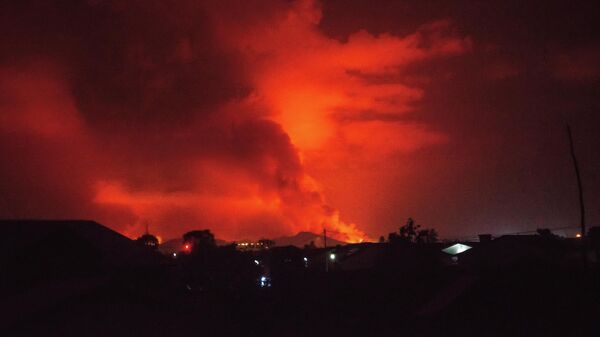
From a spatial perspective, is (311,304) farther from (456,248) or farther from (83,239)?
(456,248)

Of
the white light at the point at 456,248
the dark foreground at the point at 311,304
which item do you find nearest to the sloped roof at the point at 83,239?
the dark foreground at the point at 311,304

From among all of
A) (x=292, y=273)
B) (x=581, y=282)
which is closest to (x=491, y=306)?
(x=581, y=282)

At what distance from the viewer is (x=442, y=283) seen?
29.3m

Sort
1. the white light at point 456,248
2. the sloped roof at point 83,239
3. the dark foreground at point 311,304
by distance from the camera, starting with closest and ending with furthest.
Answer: the dark foreground at point 311,304 < the sloped roof at point 83,239 < the white light at point 456,248

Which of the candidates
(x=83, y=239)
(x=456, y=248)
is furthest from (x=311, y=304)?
(x=456, y=248)

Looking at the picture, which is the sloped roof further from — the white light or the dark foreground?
the white light

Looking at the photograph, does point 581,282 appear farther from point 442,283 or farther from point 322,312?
point 322,312

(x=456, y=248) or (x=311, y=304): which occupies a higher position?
(x=456, y=248)

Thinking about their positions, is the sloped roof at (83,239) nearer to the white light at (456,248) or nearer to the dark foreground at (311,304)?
the dark foreground at (311,304)

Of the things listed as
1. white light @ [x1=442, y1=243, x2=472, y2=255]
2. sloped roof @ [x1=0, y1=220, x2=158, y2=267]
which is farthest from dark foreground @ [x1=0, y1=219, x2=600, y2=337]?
white light @ [x1=442, y1=243, x2=472, y2=255]

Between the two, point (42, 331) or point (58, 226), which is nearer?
point (42, 331)

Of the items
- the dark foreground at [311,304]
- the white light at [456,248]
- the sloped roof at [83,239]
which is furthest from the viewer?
the white light at [456,248]

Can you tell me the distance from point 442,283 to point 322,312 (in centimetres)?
672

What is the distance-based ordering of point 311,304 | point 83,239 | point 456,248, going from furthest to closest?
1. point 456,248
2. point 83,239
3. point 311,304
